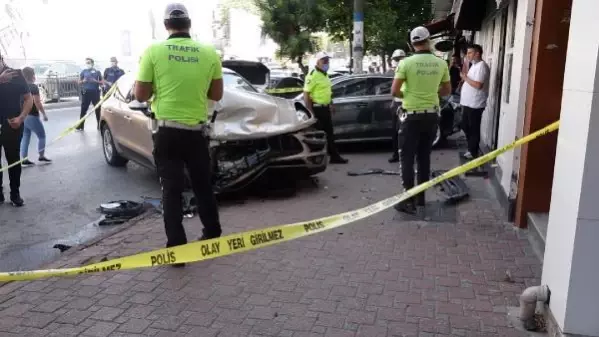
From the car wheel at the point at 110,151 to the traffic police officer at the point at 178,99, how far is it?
498 cm

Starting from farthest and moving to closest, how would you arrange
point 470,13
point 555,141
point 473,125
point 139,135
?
1. point 470,13
2. point 473,125
3. point 139,135
4. point 555,141

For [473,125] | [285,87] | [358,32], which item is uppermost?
[358,32]

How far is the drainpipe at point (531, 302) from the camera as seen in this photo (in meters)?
3.33

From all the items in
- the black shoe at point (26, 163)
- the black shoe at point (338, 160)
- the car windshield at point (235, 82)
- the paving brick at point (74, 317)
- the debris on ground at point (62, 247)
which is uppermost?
the car windshield at point (235, 82)

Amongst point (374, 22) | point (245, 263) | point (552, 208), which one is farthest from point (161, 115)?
point (374, 22)

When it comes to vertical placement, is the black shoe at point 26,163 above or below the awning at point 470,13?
below

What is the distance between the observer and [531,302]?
11.0 feet

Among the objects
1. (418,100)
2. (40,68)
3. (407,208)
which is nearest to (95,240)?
(407,208)

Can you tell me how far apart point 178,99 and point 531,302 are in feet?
9.53

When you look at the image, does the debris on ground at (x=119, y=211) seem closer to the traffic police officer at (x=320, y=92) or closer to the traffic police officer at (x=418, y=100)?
the traffic police officer at (x=418, y=100)

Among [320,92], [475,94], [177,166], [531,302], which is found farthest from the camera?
[320,92]

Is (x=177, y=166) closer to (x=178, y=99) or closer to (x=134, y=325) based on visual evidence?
(x=178, y=99)

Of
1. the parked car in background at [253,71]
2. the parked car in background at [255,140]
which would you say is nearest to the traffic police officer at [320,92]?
the parked car in background at [255,140]

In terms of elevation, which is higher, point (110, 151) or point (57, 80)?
point (110, 151)
